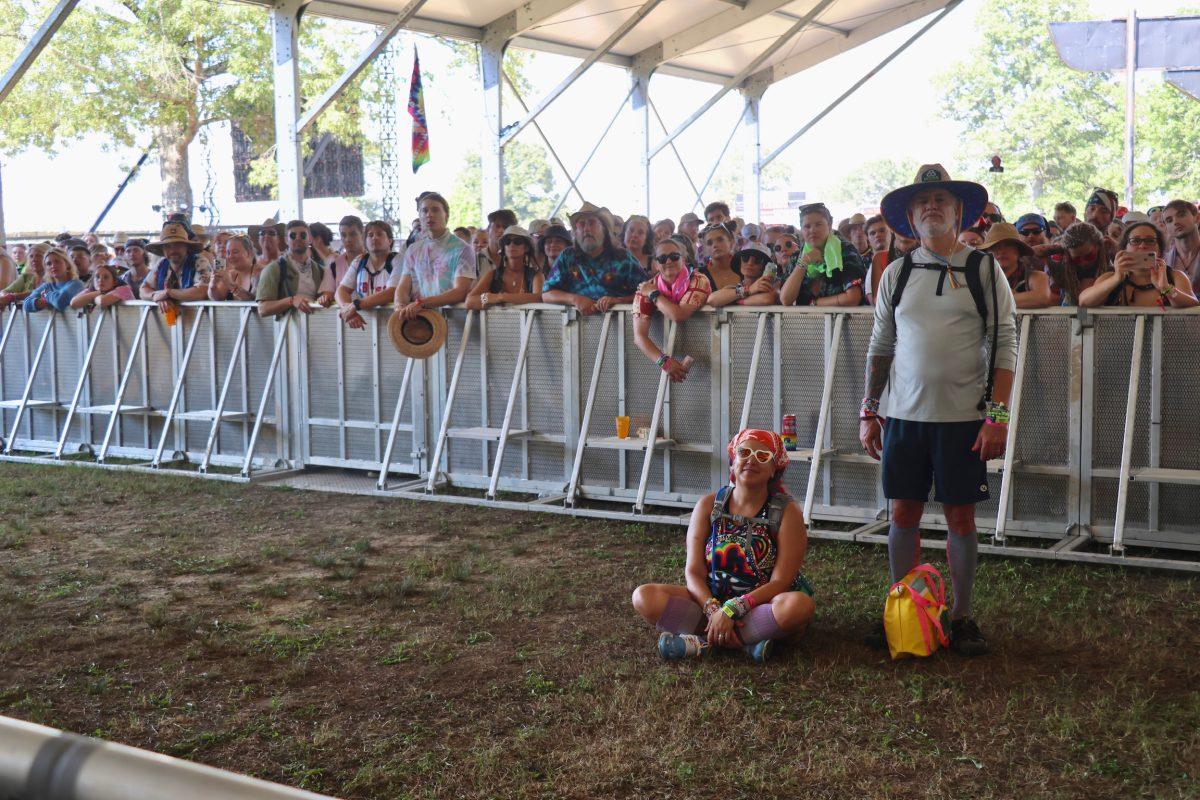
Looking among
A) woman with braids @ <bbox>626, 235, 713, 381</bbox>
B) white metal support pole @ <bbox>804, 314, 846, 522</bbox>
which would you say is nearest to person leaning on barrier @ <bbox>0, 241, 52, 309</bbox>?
woman with braids @ <bbox>626, 235, 713, 381</bbox>

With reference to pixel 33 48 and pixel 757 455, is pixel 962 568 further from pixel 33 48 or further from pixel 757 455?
pixel 33 48

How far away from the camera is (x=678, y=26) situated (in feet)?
73.5

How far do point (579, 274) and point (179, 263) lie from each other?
469 centimetres

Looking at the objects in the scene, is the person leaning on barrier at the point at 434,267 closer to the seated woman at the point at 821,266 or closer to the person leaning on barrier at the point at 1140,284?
the seated woman at the point at 821,266

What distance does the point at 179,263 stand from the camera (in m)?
11.5

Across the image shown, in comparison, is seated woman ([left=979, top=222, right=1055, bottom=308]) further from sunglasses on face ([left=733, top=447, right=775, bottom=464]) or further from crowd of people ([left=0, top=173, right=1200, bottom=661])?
sunglasses on face ([left=733, top=447, right=775, bottom=464])

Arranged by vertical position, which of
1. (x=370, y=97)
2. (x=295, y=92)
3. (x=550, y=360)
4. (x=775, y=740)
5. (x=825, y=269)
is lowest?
(x=775, y=740)

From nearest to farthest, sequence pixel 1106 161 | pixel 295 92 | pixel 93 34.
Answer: pixel 295 92
pixel 93 34
pixel 1106 161

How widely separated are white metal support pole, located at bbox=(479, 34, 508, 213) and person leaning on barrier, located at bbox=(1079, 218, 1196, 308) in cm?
1367

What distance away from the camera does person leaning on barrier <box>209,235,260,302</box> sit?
36.4 ft

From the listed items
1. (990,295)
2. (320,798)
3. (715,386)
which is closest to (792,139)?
(715,386)

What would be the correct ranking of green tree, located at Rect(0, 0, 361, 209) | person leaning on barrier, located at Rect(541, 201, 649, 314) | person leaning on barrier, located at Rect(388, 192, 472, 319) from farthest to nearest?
green tree, located at Rect(0, 0, 361, 209)
person leaning on barrier, located at Rect(388, 192, 472, 319)
person leaning on barrier, located at Rect(541, 201, 649, 314)

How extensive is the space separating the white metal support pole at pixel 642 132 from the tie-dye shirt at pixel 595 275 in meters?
14.6

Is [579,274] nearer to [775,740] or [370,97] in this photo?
[775,740]
